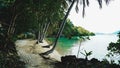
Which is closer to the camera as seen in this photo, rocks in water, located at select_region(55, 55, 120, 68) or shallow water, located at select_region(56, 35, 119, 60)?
rocks in water, located at select_region(55, 55, 120, 68)

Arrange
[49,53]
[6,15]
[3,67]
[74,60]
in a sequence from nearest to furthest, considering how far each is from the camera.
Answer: [3,67]
[74,60]
[49,53]
[6,15]

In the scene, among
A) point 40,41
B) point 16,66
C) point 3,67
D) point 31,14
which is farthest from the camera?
point 40,41

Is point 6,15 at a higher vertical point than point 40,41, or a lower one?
higher

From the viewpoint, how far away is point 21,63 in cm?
1266

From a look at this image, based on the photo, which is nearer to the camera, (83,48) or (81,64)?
(81,64)

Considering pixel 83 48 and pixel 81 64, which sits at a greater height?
pixel 81 64

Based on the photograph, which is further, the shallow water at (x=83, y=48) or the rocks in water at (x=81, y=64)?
the shallow water at (x=83, y=48)

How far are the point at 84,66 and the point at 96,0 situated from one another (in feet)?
27.0

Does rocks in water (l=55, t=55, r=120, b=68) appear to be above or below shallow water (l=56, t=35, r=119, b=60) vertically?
above

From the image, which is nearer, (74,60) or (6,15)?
(74,60)

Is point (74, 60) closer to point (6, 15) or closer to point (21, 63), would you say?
point (21, 63)


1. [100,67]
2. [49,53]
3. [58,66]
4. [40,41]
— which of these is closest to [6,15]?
[40,41]

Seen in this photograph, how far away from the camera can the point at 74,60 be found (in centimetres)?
1314

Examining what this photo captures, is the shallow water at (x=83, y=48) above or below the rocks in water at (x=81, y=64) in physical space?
below
